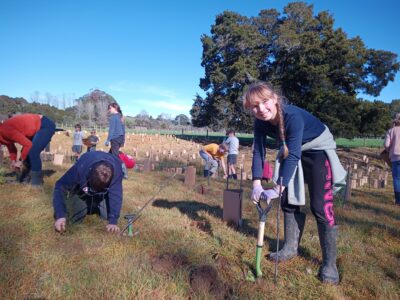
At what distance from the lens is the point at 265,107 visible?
8.12 ft

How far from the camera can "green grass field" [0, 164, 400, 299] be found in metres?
2.30

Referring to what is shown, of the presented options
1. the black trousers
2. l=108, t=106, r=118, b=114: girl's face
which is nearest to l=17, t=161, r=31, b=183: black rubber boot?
l=108, t=106, r=118, b=114: girl's face

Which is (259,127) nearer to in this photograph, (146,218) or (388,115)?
(146,218)

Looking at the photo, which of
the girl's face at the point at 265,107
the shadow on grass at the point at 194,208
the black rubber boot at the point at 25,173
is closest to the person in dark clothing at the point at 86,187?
the shadow on grass at the point at 194,208

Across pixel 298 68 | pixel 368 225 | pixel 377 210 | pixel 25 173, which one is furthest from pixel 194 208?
pixel 298 68

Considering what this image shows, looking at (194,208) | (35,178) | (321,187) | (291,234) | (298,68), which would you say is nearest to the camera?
(321,187)

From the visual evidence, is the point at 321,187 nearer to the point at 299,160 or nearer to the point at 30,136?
the point at 299,160

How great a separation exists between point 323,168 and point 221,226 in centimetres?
163

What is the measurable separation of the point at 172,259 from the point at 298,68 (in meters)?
24.6

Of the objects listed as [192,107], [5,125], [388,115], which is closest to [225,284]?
[5,125]

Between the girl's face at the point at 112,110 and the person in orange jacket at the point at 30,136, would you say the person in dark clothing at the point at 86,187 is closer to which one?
the person in orange jacket at the point at 30,136

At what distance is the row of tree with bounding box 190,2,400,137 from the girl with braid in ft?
70.5

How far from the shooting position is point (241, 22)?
30.6m

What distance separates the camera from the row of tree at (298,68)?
23422 mm
